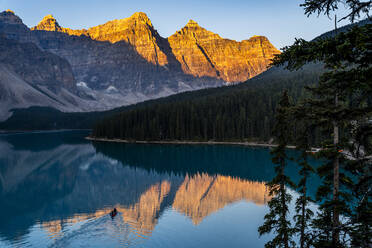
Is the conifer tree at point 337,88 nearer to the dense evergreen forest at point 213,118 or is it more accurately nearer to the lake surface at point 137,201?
the lake surface at point 137,201

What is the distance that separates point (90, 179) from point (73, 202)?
23.7m

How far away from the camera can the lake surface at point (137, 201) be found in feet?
110

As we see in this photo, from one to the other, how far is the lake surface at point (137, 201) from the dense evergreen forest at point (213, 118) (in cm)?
4096

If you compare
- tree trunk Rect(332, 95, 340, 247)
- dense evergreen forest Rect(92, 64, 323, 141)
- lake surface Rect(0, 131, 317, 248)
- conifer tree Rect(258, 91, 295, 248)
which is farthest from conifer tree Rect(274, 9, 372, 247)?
dense evergreen forest Rect(92, 64, 323, 141)

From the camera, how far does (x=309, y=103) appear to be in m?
12.5

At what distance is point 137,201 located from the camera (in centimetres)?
5188

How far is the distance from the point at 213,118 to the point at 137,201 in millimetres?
109212

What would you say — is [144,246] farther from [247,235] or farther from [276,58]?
[276,58]

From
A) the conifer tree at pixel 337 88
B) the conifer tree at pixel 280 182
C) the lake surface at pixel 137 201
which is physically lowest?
the lake surface at pixel 137 201

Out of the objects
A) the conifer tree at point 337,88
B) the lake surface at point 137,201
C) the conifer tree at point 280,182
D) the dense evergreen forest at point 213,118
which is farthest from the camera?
the dense evergreen forest at point 213,118

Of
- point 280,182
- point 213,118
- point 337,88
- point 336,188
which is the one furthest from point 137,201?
point 213,118

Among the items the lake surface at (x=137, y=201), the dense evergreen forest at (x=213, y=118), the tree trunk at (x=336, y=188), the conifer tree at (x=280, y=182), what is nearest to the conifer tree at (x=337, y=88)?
the tree trunk at (x=336, y=188)

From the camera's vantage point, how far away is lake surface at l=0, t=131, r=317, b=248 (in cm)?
3347

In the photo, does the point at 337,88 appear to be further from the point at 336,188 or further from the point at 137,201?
the point at 137,201
